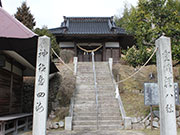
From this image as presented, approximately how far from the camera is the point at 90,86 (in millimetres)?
11430

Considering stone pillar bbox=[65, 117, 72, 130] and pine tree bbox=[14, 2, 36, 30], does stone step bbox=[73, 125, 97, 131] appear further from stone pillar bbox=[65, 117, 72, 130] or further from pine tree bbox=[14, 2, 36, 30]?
pine tree bbox=[14, 2, 36, 30]

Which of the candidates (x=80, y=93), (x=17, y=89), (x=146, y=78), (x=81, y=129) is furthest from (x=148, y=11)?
(x=17, y=89)

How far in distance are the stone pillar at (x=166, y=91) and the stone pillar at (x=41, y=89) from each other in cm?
307

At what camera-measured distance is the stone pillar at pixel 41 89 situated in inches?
189

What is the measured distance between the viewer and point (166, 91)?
505 centimetres

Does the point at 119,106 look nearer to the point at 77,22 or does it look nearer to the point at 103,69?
the point at 103,69

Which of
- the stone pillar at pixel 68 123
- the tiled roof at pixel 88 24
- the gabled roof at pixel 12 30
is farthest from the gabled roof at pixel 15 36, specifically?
the tiled roof at pixel 88 24

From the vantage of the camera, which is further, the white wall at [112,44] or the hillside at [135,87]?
the white wall at [112,44]

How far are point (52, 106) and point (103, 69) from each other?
546 centimetres

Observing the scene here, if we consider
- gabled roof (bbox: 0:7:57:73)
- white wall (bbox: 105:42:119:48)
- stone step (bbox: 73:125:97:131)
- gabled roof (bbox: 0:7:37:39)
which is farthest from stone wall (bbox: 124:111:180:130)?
white wall (bbox: 105:42:119:48)

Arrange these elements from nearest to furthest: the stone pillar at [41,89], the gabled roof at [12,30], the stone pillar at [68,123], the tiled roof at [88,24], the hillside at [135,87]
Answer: the stone pillar at [41,89]
the gabled roof at [12,30]
the stone pillar at [68,123]
the hillside at [135,87]
the tiled roof at [88,24]

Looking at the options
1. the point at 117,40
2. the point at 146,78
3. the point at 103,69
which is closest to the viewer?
the point at 146,78

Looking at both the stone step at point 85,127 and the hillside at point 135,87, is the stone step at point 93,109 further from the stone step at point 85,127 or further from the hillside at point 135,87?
the stone step at point 85,127

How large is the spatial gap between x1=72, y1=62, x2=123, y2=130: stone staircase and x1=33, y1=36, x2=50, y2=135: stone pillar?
353cm
